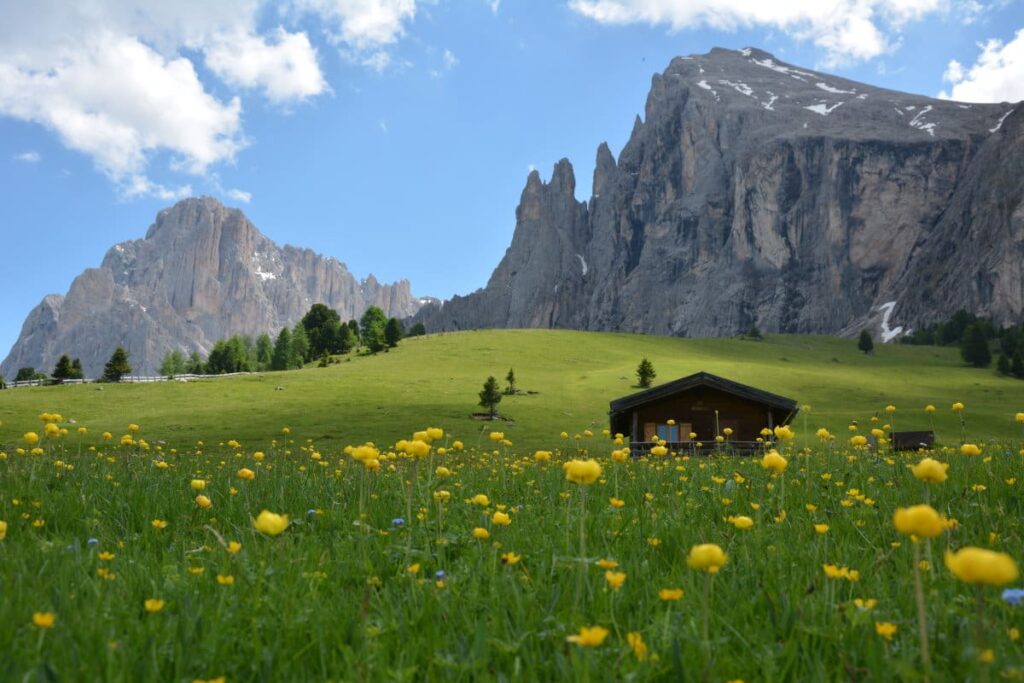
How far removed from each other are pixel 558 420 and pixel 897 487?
44.7 metres

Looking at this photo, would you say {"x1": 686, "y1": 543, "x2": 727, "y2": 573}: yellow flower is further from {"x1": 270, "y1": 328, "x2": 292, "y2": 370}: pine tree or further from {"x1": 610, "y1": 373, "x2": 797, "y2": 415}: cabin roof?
{"x1": 270, "y1": 328, "x2": 292, "y2": 370}: pine tree

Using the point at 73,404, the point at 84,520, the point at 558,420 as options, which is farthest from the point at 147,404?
the point at 84,520

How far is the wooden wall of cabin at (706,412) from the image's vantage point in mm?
33344

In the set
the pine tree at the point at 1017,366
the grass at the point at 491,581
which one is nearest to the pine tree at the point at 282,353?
the pine tree at the point at 1017,366

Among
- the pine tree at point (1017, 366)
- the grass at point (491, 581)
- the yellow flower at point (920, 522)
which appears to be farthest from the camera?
the pine tree at point (1017, 366)

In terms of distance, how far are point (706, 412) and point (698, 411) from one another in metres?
0.41

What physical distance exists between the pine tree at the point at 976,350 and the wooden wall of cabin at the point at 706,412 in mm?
76562

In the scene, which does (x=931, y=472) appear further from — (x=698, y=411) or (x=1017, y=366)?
(x=1017, y=366)

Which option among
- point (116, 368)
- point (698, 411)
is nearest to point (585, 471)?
point (698, 411)

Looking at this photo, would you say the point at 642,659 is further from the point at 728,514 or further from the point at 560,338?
the point at 560,338

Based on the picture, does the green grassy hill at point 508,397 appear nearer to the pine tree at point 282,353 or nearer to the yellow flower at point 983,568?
the yellow flower at point 983,568

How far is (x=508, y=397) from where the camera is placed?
62125 mm

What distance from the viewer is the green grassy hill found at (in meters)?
45.9

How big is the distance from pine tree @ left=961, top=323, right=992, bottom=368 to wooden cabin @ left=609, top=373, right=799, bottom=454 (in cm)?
7653
